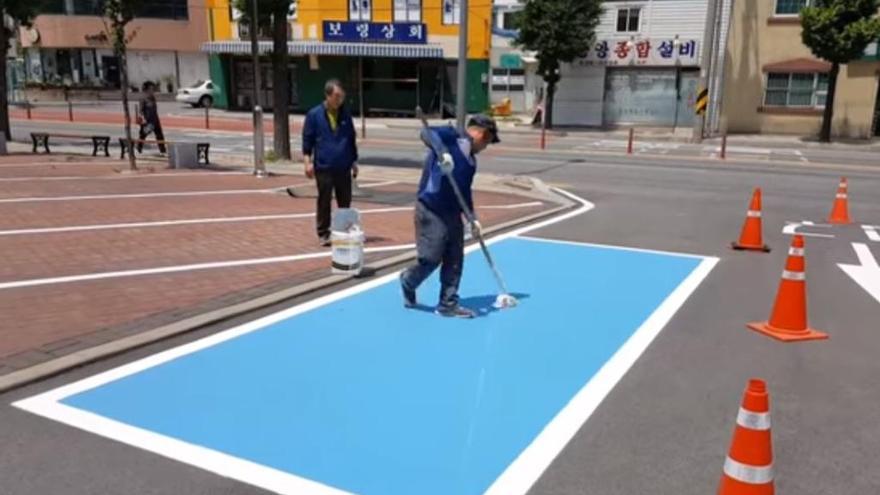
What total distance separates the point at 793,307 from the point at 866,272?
3.08 m

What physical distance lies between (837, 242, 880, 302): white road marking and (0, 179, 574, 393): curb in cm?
477

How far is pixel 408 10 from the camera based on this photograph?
3912 centimetres

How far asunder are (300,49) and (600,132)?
1623 centimetres

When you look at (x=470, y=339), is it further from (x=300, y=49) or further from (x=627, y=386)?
(x=300, y=49)

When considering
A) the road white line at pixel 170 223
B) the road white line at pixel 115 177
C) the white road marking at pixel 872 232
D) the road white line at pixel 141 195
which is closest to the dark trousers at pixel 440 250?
the road white line at pixel 170 223

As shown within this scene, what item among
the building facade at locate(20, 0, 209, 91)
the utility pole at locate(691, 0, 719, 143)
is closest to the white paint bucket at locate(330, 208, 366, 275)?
the utility pole at locate(691, 0, 719, 143)

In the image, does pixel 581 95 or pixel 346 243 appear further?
pixel 581 95

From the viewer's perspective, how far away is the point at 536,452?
3941 millimetres

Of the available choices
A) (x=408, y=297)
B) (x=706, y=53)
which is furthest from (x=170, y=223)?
(x=706, y=53)

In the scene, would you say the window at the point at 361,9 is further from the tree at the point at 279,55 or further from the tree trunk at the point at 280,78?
the tree trunk at the point at 280,78

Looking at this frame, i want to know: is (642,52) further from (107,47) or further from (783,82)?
(107,47)

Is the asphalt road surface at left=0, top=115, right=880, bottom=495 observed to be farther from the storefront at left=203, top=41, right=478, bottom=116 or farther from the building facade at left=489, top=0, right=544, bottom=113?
the storefront at left=203, top=41, right=478, bottom=116

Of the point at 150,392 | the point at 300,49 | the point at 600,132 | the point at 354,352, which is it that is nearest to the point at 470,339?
the point at 354,352

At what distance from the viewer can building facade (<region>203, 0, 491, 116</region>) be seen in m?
38.1
